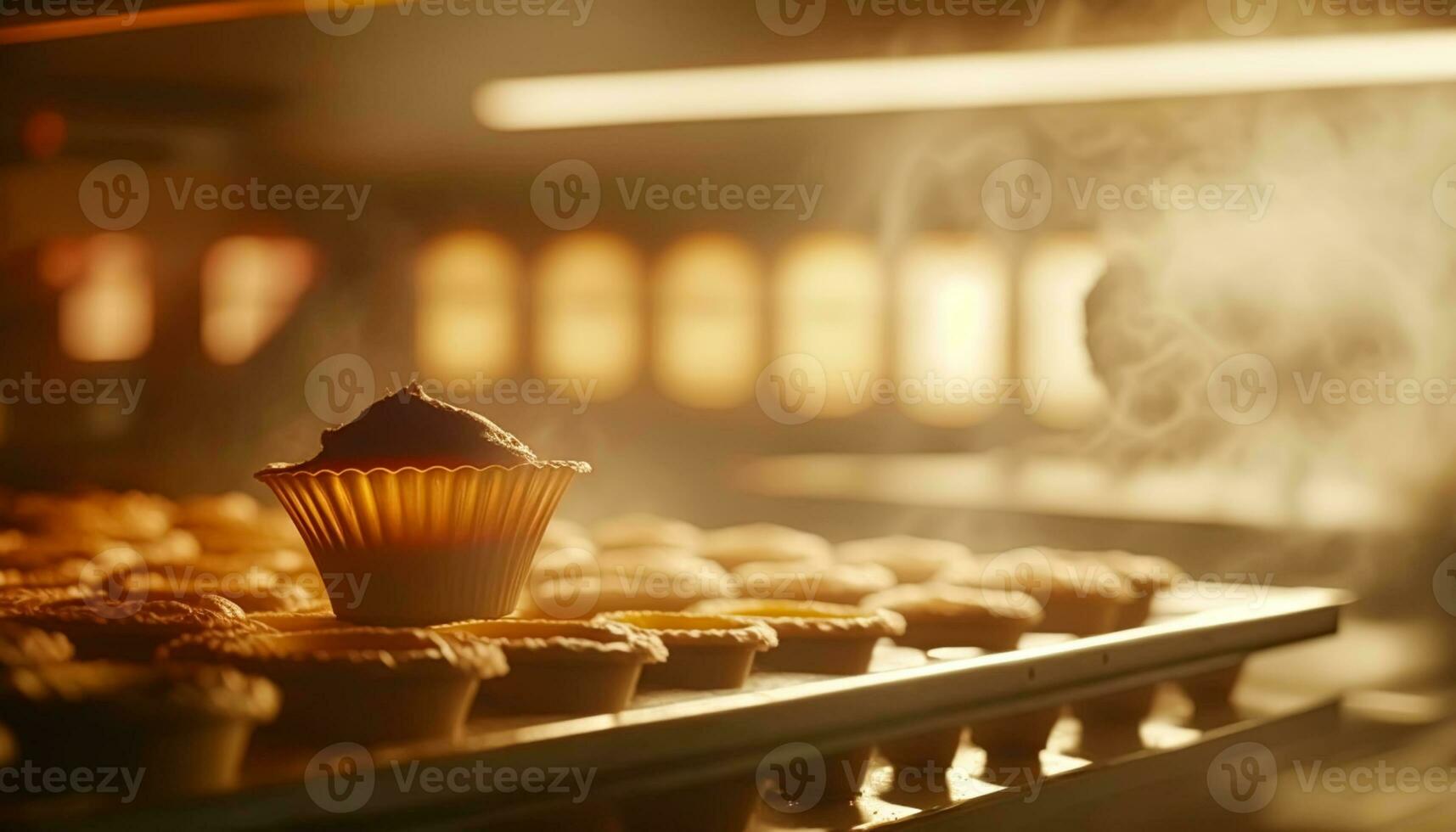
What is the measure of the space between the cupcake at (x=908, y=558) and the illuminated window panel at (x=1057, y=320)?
2.75 metres

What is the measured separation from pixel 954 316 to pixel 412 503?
4.44m

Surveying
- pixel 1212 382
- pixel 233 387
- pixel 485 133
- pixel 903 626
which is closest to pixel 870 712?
pixel 903 626

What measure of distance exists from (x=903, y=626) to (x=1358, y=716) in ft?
4.33

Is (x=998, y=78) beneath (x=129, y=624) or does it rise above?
above

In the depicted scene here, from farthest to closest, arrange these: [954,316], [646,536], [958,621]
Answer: [954,316] < [646,536] < [958,621]

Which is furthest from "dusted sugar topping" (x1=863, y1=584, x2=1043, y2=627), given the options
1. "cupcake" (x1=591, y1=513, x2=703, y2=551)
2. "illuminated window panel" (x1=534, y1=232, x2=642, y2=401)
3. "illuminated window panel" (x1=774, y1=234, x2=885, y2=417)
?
"illuminated window panel" (x1=534, y1=232, x2=642, y2=401)

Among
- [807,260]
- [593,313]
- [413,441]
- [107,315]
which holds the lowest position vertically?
[413,441]

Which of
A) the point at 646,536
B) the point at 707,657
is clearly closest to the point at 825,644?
the point at 707,657

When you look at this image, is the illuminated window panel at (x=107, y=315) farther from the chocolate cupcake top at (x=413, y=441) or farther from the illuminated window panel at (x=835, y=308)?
the chocolate cupcake top at (x=413, y=441)

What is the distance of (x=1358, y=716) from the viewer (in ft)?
9.41

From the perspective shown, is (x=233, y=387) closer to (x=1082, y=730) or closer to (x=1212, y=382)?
(x=1212, y=382)

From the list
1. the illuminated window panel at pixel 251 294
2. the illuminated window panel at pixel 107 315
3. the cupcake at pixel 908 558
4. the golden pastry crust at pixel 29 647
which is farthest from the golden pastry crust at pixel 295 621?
the illuminated window panel at pixel 107 315

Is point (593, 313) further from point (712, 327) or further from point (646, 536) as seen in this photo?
point (646, 536)

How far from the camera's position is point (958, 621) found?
7.05ft
